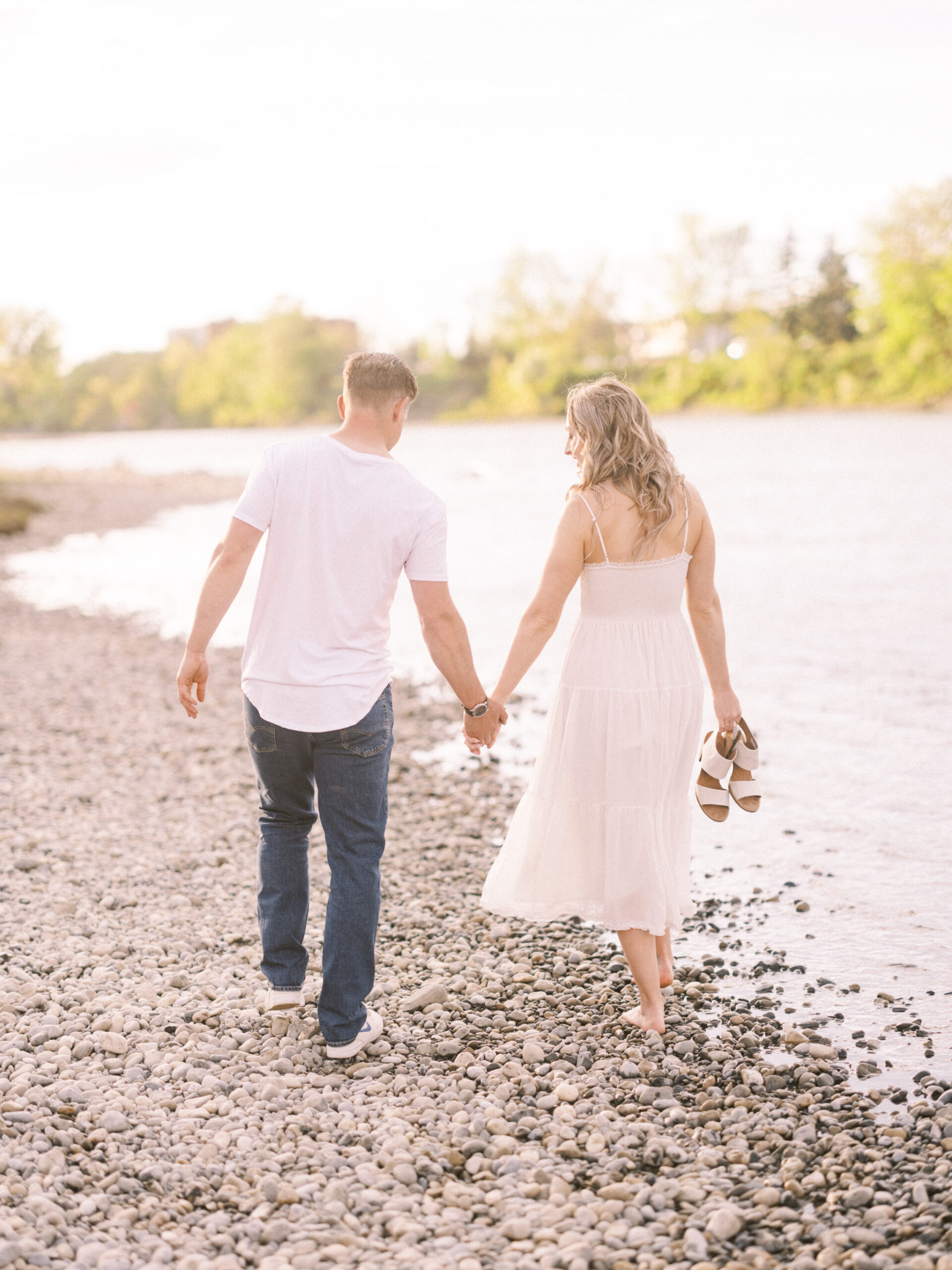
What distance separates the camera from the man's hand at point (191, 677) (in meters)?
3.83

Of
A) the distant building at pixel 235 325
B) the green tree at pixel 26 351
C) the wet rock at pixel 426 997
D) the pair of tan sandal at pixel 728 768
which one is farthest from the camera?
the distant building at pixel 235 325

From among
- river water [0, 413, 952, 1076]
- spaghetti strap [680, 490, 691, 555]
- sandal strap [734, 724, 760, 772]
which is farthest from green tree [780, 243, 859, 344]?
spaghetti strap [680, 490, 691, 555]

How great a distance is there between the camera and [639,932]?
4070 mm

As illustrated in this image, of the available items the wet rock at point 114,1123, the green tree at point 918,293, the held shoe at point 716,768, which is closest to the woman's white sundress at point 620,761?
the held shoe at point 716,768

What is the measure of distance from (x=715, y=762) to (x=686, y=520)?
0.99 m

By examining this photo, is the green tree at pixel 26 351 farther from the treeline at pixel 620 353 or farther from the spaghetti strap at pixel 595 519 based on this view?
the spaghetti strap at pixel 595 519

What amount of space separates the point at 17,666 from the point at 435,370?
294ft

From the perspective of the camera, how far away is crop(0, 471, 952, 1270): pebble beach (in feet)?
9.81

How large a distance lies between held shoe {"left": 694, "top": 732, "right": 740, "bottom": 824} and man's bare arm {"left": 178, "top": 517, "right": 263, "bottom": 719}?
6.16ft

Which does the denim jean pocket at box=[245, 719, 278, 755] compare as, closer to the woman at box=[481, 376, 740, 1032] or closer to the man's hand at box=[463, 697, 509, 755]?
the man's hand at box=[463, 697, 509, 755]

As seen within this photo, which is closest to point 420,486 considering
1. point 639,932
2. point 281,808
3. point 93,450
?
point 281,808

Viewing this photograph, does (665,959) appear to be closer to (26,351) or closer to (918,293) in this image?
(26,351)

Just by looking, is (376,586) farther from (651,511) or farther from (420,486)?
(651,511)

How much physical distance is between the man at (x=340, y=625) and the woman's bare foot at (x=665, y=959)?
1279 millimetres
